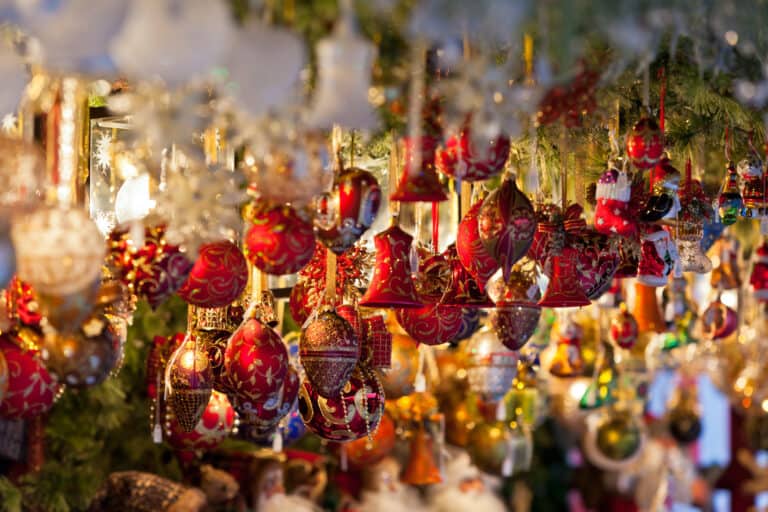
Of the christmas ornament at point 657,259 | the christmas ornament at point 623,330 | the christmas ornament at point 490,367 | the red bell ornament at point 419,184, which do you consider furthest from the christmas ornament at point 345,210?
the christmas ornament at point 623,330

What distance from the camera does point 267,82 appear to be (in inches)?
73.0

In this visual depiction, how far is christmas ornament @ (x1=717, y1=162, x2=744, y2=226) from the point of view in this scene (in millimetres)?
3094

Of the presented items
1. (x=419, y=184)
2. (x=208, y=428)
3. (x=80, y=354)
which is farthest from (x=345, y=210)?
(x=208, y=428)

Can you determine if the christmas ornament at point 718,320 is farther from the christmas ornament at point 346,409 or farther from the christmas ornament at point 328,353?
the christmas ornament at point 328,353

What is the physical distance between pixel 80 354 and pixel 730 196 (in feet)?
4.95

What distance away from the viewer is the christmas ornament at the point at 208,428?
3000mm

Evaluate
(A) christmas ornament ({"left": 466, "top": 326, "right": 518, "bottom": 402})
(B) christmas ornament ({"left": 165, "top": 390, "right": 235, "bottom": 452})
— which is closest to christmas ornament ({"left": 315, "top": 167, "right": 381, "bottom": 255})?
(B) christmas ornament ({"left": 165, "top": 390, "right": 235, "bottom": 452})

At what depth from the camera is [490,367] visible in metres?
3.71

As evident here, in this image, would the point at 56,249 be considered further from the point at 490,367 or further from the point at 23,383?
the point at 490,367

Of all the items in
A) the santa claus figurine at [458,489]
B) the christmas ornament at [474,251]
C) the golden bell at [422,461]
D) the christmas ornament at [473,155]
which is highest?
the christmas ornament at [473,155]

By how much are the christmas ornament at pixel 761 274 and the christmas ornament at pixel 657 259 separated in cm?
109

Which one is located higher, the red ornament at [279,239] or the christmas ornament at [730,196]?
the christmas ornament at [730,196]

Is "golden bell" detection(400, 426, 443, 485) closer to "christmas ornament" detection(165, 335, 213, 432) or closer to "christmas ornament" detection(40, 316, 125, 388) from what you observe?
"christmas ornament" detection(165, 335, 213, 432)

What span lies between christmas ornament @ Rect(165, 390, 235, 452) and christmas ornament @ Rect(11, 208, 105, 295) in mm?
956
